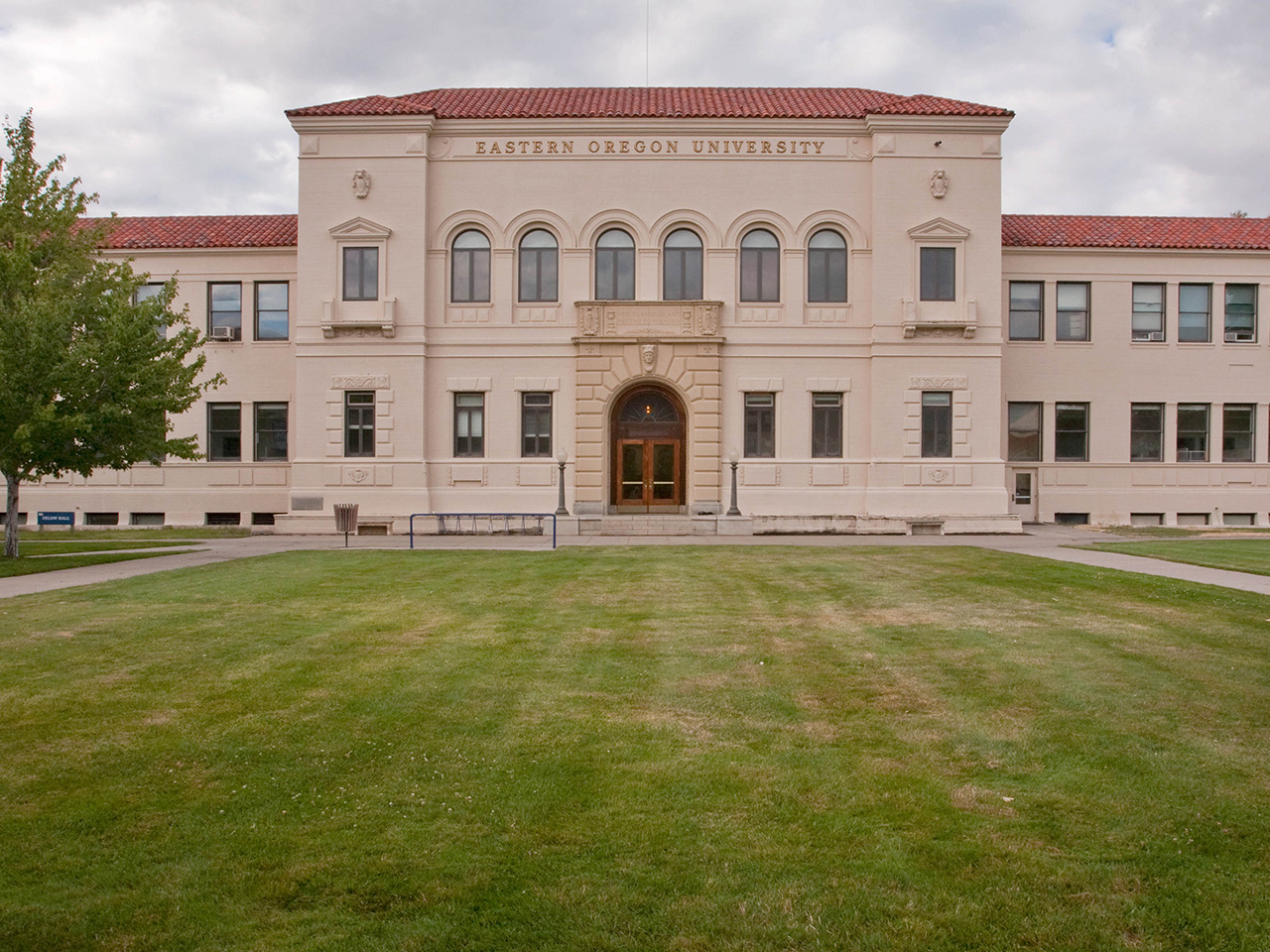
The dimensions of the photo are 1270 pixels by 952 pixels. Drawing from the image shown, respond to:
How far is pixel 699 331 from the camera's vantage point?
29141mm

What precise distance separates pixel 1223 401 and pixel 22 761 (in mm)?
34985

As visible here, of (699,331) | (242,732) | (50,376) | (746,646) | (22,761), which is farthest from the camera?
(699,331)

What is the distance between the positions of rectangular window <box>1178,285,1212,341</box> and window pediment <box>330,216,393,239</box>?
2600 cm

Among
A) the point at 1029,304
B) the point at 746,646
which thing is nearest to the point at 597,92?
the point at 1029,304

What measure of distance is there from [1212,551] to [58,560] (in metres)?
23.3

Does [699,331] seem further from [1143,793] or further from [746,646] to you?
[1143,793]

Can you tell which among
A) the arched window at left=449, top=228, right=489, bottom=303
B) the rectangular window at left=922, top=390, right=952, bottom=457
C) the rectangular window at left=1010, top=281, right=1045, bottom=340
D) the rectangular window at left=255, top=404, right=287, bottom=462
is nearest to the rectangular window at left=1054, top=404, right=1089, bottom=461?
the rectangular window at left=1010, top=281, right=1045, bottom=340

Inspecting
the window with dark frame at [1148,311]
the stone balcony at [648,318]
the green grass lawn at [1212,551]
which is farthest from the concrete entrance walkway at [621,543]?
the window with dark frame at [1148,311]

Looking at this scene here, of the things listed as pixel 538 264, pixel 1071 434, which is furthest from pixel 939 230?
pixel 538 264

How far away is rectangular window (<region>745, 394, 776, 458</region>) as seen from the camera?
96.9 ft

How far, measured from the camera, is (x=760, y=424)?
29594mm

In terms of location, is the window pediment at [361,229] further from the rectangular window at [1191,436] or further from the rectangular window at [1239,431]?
the rectangular window at [1239,431]

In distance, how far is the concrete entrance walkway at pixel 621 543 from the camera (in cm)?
1520

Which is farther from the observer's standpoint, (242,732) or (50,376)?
(50,376)
